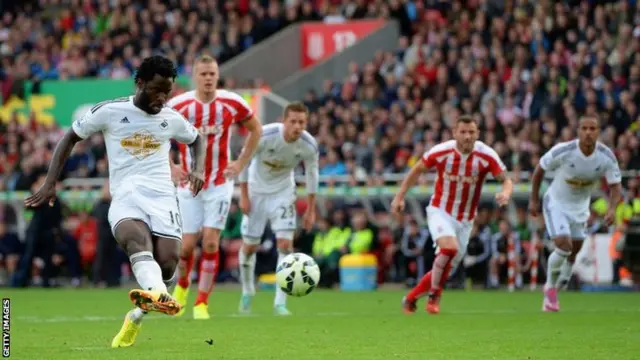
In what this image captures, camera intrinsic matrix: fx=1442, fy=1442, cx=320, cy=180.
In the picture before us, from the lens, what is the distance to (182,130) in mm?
11836

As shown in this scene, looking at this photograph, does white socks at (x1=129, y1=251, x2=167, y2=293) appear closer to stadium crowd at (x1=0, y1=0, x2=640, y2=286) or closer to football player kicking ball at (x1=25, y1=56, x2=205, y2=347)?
football player kicking ball at (x1=25, y1=56, x2=205, y2=347)

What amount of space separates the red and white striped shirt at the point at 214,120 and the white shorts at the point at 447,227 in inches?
108

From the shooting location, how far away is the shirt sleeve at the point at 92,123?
11500mm

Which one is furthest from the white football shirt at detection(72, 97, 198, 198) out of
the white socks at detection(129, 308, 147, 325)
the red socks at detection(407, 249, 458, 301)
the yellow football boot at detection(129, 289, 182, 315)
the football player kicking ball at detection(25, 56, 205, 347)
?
the red socks at detection(407, 249, 458, 301)

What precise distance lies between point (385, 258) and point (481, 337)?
14.3 meters

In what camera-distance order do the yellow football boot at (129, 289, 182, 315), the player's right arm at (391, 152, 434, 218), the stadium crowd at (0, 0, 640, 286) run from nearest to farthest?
the yellow football boot at (129, 289, 182, 315)
the player's right arm at (391, 152, 434, 218)
the stadium crowd at (0, 0, 640, 286)

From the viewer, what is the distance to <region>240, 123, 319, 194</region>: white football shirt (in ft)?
56.8

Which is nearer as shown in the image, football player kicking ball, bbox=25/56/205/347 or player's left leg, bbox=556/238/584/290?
football player kicking ball, bbox=25/56/205/347

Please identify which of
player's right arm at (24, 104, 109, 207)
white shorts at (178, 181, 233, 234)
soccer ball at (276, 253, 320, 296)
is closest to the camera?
player's right arm at (24, 104, 109, 207)

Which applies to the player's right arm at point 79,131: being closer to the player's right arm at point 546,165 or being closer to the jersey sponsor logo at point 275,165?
the jersey sponsor logo at point 275,165

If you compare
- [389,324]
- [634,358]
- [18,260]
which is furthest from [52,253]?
[634,358]

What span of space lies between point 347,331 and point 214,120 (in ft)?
11.7

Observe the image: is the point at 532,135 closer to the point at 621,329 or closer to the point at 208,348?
the point at 621,329

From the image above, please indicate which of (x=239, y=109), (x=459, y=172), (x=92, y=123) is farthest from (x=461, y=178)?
(x=92, y=123)
